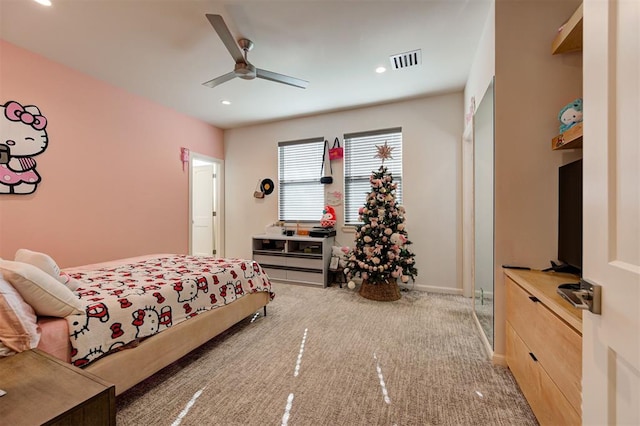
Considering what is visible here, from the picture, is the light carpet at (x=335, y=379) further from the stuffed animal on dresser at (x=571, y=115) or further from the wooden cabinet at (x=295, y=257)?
the stuffed animal on dresser at (x=571, y=115)

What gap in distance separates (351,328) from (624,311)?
2288 mm

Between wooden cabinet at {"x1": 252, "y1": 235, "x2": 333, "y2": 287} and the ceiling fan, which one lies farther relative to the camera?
wooden cabinet at {"x1": 252, "y1": 235, "x2": 333, "y2": 287}

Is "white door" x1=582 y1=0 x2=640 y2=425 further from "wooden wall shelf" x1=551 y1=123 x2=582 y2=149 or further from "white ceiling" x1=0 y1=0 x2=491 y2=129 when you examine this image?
"white ceiling" x1=0 y1=0 x2=491 y2=129

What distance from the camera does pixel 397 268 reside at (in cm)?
337

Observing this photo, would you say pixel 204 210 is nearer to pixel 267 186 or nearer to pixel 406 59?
pixel 267 186

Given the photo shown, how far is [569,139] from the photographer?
5.13 feet

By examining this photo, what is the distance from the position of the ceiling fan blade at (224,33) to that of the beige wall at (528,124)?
78.6 inches

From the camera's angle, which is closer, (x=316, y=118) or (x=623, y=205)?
(x=623, y=205)

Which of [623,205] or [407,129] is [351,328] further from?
[407,129]

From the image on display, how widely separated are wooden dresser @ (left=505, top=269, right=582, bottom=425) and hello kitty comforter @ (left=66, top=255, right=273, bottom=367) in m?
2.21

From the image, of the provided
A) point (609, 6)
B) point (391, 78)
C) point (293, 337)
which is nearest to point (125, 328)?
point (293, 337)

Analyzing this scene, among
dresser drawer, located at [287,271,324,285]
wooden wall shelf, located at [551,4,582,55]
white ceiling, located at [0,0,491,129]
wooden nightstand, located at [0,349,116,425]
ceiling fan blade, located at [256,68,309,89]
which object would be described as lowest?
dresser drawer, located at [287,271,324,285]

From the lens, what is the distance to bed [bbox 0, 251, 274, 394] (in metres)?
1.35

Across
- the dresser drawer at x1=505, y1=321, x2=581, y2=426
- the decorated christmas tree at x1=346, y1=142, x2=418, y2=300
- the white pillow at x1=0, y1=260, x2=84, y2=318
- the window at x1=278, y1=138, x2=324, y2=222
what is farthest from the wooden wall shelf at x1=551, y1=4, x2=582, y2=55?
the white pillow at x1=0, y1=260, x2=84, y2=318
